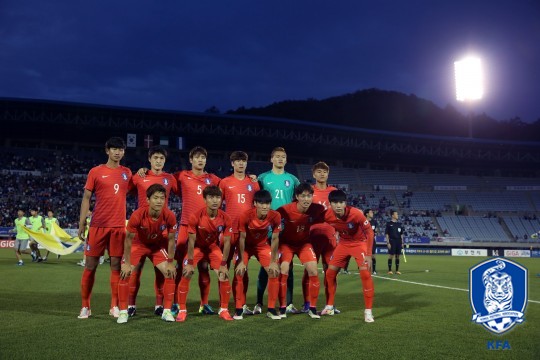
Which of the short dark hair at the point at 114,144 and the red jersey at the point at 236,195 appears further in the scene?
the red jersey at the point at 236,195

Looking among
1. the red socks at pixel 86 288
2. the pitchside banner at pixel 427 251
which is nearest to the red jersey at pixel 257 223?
the red socks at pixel 86 288

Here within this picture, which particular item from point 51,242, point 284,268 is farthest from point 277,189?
point 51,242

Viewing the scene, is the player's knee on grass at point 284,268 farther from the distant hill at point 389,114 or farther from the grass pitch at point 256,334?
the distant hill at point 389,114

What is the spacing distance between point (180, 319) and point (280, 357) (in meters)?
2.37

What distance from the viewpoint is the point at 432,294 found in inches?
409

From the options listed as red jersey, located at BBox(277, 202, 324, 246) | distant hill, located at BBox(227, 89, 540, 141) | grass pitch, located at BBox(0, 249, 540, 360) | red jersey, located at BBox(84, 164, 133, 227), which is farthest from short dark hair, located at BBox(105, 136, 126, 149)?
distant hill, located at BBox(227, 89, 540, 141)

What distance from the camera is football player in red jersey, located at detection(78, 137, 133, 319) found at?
272 inches

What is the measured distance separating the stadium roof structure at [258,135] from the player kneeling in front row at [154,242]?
37.6 m

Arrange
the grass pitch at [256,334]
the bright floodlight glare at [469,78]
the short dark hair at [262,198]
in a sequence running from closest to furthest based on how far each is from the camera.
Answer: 1. the grass pitch at [256,334]
2. the short dark hair at [262,198]
3. the bright floodlight glare at [469,78]

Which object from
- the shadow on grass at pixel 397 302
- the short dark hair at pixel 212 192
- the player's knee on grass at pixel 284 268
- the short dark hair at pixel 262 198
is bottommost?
the shadow on grass at pixel 397 302

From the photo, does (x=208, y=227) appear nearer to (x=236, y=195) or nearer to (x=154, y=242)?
(x=154, y=242)

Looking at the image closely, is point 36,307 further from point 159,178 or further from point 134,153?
point 134,153

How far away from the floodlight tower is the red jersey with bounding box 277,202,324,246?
1336 inches

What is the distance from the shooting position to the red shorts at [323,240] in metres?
8.18
